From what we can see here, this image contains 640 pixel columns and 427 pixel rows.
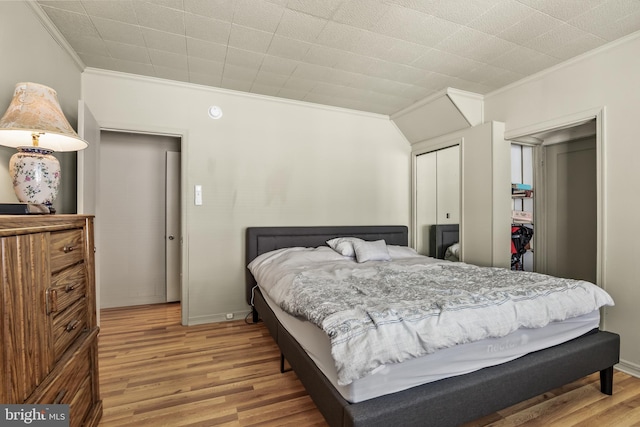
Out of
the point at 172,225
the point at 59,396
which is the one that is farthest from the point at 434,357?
the point at 172,225

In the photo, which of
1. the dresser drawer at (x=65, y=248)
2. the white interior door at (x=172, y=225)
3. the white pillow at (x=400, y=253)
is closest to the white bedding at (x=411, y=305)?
the white pillow at (x=400, y=253)

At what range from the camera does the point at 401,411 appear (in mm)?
1258

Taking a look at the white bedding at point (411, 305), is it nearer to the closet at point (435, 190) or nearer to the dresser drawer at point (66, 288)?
the dresser drawer at point (66, 288)

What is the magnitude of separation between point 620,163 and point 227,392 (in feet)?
11.0

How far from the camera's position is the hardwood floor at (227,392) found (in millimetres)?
1689

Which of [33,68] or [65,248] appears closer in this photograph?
[65,248]

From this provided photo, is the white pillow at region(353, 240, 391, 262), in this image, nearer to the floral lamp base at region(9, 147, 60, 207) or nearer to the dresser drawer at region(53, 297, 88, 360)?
the dresser drawer at region(53, 297, 88, 360)

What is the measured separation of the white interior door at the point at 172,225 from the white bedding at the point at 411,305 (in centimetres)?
193

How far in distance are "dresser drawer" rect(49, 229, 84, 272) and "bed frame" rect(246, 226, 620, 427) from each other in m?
1.23

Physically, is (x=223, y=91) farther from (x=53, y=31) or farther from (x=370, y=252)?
(x=370, y=252)

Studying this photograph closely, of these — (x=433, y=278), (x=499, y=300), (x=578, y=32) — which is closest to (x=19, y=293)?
(x=499, y=300)

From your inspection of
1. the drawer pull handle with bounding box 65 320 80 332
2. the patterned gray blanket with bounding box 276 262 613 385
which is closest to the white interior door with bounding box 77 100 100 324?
the drawer pull handle with bounding box 65 320 80 332

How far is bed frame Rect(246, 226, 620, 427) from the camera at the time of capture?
1251 mm

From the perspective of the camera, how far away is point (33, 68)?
1.98 m
